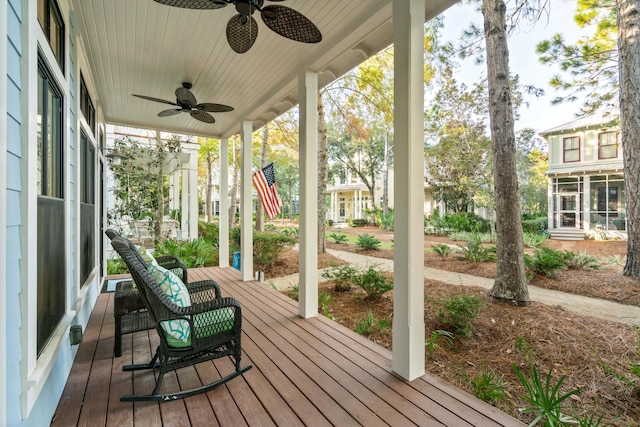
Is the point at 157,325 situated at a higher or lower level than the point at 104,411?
higher

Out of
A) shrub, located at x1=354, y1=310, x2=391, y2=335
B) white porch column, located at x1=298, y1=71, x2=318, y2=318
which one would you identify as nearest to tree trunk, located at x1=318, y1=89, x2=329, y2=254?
white porch column, located at x1=298, y1=71, x2=318, y2=318

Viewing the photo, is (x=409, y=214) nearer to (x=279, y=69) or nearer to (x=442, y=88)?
(x=279, y=69)

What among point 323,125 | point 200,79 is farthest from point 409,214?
A: point 323,125

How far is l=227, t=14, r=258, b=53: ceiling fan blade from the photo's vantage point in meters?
2.25

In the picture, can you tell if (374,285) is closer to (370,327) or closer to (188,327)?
(370,327)

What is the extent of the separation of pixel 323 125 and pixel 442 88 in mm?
5121

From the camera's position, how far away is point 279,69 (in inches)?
149

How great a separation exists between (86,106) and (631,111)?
860 centimetres

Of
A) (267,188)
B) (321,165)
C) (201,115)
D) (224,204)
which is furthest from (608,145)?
(201,115)

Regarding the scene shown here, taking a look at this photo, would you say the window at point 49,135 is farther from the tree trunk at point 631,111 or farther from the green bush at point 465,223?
the green bush at point 465,223

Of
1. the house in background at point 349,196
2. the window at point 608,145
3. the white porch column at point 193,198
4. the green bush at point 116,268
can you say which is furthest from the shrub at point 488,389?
the house in background at point 349,196

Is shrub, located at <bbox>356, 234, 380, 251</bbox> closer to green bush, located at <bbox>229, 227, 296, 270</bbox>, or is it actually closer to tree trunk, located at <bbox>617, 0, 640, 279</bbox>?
green bush, located at <bbox>229, 227, 296, 270</bbox>

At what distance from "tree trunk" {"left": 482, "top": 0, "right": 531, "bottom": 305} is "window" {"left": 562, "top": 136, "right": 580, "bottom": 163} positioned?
12.4 m

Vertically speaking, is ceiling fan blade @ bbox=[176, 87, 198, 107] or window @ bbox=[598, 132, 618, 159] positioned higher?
window @ bbox=[598, 132, 618, 159]
